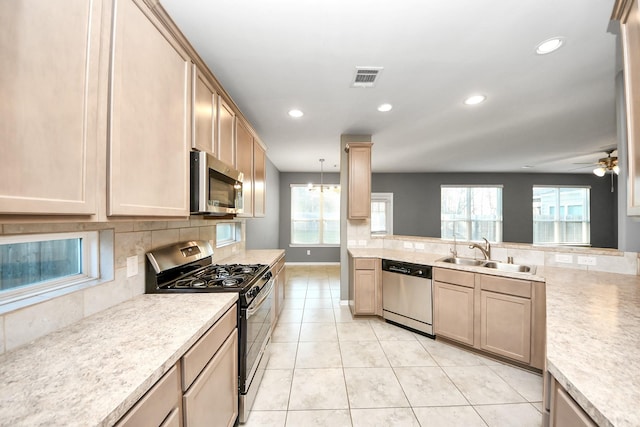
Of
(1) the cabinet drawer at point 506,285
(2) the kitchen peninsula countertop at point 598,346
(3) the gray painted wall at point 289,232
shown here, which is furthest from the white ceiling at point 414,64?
(3) the gray painted wall at point 289,232

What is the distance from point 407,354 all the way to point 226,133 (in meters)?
2.70

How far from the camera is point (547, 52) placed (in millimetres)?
1814

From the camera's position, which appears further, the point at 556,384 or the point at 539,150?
the point at 539,150

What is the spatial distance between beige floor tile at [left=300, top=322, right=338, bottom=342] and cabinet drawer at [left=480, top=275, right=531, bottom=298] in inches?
63.9

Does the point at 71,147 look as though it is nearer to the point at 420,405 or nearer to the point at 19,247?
the point at 19,247

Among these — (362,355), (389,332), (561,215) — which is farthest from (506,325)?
(561,215)

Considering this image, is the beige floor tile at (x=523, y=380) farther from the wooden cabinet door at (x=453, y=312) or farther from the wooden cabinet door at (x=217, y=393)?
the wooden cabinet door at (x=217, y=393)

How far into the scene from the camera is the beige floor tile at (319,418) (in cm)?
158

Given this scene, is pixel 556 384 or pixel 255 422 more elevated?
pixel 556 384

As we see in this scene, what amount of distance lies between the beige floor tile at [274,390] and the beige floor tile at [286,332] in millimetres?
520

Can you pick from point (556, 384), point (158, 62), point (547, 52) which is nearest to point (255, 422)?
point (556, 384)

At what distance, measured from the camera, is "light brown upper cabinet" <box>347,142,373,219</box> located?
351 cm

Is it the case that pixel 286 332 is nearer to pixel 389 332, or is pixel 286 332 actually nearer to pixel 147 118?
A: pixel 389 332

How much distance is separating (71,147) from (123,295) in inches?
37.6
